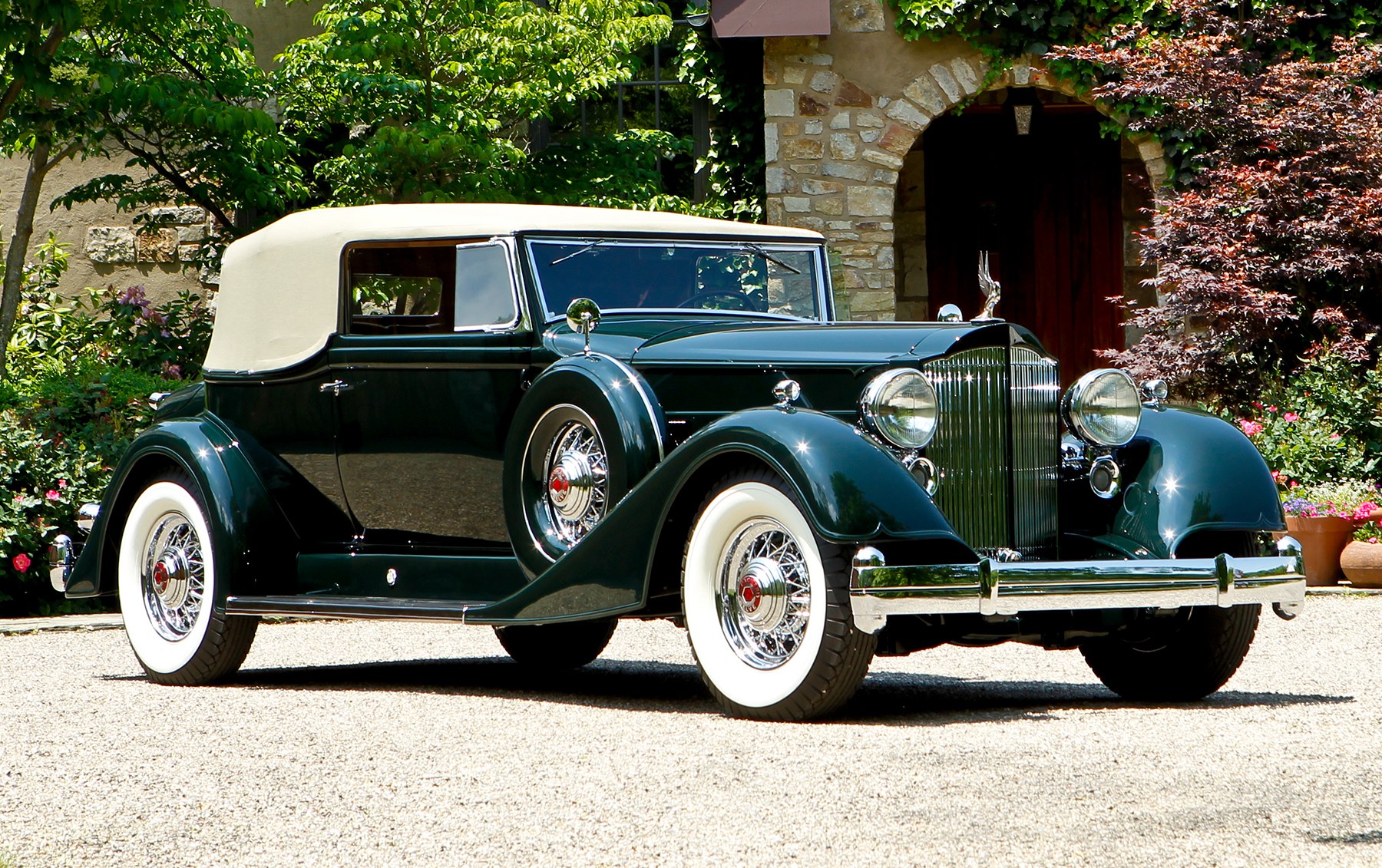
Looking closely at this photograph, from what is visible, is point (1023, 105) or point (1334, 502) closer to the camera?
point (1334, 502)

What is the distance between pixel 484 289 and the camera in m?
6.05

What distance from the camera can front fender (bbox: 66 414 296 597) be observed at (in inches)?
243

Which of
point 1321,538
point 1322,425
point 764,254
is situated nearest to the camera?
point 764,254

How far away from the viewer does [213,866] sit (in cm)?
326

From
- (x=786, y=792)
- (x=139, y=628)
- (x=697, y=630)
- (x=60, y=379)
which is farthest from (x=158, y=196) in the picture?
(x=786, y=792)

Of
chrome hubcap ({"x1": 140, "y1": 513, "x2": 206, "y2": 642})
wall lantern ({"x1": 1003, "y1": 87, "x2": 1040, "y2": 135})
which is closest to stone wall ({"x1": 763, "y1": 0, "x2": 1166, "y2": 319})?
wall lantern ({"x1": 1003, "y1": 87, "x2": 1040, "y2": 135})

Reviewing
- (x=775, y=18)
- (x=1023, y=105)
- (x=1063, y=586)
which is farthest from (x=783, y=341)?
(x=1023, y=105)

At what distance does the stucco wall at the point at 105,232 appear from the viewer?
1467 cm

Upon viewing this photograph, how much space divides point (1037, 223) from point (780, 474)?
11390 millimetres

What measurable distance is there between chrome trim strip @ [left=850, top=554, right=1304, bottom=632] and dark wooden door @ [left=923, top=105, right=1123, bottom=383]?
415 inches

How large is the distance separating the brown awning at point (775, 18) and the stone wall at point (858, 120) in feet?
1.37

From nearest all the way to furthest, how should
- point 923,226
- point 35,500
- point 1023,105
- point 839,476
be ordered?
point 839,476
point 35,500
point 1023,105
point 923,226

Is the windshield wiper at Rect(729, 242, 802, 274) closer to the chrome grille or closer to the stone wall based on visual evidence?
the chrome grille

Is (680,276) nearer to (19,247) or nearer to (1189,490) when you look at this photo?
(1189,490)
